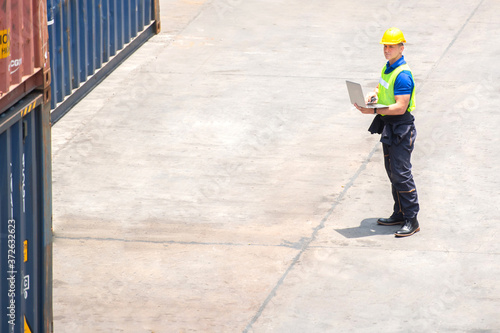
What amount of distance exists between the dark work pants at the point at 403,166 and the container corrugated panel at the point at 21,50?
→ 3.81 metres

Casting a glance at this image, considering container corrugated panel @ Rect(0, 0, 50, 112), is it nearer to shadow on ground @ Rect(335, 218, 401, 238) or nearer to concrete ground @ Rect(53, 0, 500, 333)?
concrete ground @ Rect(53, 0, 500, 333)

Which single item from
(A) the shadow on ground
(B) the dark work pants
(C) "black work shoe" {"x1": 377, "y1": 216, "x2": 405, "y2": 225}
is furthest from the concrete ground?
(B) the dark work pants

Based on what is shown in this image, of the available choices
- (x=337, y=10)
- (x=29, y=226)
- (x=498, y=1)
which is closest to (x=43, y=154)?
(x=29, y=226)

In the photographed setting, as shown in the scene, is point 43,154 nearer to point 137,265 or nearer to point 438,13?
point 137,265

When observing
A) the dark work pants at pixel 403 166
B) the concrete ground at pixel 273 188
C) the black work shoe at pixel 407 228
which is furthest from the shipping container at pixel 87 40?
the black work shoe at pixel 407 228

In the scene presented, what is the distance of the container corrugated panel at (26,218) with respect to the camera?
7.05 metres

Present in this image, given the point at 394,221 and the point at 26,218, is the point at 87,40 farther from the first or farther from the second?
the point at 26,218

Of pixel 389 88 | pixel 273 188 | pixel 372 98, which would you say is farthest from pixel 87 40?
pixel 389 88

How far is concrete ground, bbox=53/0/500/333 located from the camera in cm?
884

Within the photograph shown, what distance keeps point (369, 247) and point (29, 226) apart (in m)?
3.81

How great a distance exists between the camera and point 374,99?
32.9 feet

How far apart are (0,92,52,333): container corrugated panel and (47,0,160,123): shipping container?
20.2 ft

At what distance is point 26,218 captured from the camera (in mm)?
7336

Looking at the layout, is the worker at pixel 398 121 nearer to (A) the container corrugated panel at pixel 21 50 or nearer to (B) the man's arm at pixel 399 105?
(B) the man's arm at pixel 399 105
